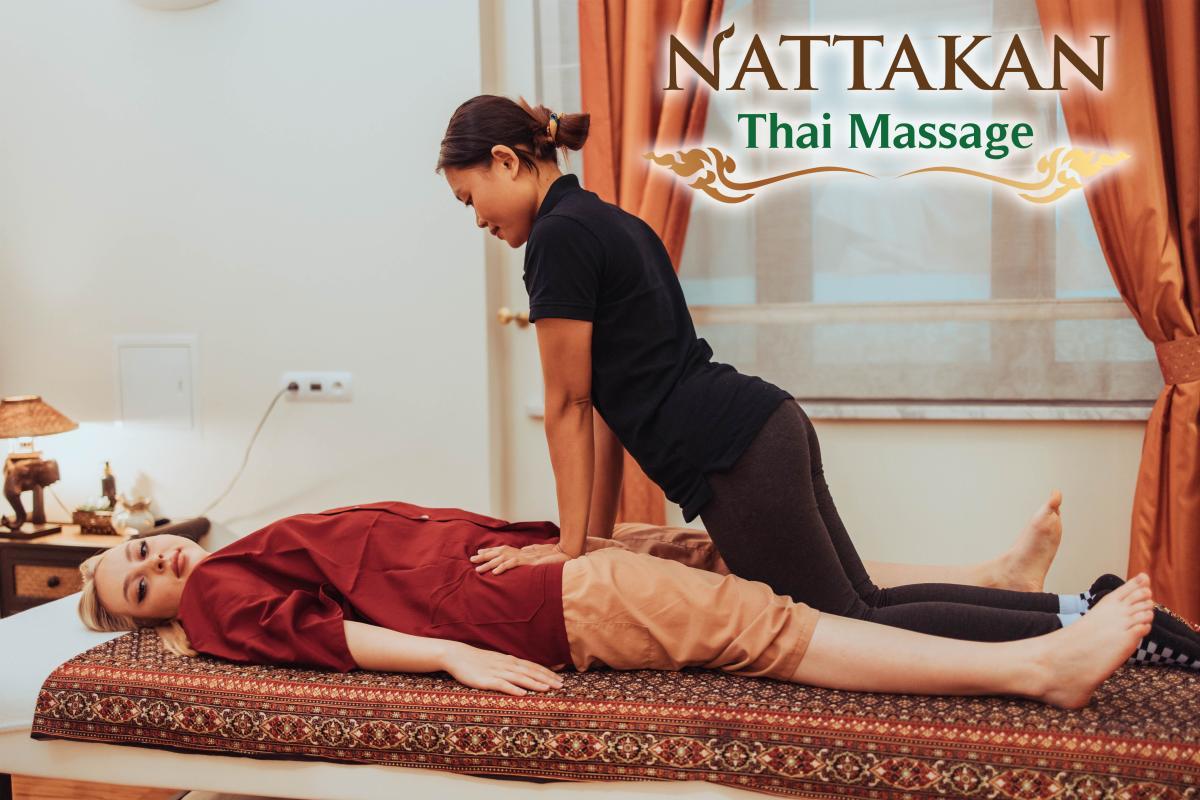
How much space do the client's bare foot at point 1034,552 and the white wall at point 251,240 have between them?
145cm

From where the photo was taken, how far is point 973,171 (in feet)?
8.14

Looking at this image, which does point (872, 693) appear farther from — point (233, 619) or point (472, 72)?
point (472, 72)

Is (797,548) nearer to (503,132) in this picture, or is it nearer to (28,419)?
(503,132)

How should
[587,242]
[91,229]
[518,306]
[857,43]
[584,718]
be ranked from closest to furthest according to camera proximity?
[584,718] < [587,242] < [857,43] < [518,306] < [91,229]

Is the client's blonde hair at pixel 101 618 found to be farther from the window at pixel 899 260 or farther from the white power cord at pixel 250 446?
the window at pixel 899 260

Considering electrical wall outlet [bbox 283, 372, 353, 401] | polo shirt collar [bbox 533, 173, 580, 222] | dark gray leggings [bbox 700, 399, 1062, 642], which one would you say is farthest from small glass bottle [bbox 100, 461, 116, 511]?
dark gray leggings [bbox 700, 399, 1062, 642]

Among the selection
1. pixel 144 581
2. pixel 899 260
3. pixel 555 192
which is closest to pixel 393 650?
pixel 144 581

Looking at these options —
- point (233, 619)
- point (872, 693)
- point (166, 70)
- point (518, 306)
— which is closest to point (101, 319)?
point (166, 70)

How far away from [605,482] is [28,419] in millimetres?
1869

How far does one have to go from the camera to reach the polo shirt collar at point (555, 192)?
1588 mm

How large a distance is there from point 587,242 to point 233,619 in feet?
2.82

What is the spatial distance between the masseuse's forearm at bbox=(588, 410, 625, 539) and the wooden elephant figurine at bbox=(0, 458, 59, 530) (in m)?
1.85

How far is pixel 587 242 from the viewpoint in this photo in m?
1.50

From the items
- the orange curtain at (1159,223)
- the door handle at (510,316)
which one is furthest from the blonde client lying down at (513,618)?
the door handle at (510,316)
